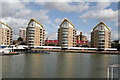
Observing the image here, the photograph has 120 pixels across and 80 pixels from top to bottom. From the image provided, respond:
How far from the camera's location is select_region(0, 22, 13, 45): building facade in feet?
234

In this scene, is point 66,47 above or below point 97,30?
below

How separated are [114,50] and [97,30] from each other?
1193 centimetres

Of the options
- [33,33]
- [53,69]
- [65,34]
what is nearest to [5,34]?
[33,33]

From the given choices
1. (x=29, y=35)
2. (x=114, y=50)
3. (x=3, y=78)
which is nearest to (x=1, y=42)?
(x=29, y=35)

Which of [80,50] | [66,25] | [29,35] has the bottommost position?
[80,50]

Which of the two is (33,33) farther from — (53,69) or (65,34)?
(53,69)

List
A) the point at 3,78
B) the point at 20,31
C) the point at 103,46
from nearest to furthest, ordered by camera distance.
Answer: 1. the point at 3,78
2. the point at 103,46
3. the point at 20,31

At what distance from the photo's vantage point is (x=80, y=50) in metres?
67.1

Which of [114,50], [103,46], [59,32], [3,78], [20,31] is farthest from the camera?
[20,31]

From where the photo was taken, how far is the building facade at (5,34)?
71275 mm

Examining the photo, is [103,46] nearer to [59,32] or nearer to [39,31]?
[59,32]

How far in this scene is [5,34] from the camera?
74188mm

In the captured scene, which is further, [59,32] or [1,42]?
[59,32]

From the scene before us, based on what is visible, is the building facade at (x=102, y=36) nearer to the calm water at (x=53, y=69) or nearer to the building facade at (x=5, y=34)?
the building facade at (x=5, y=34)
